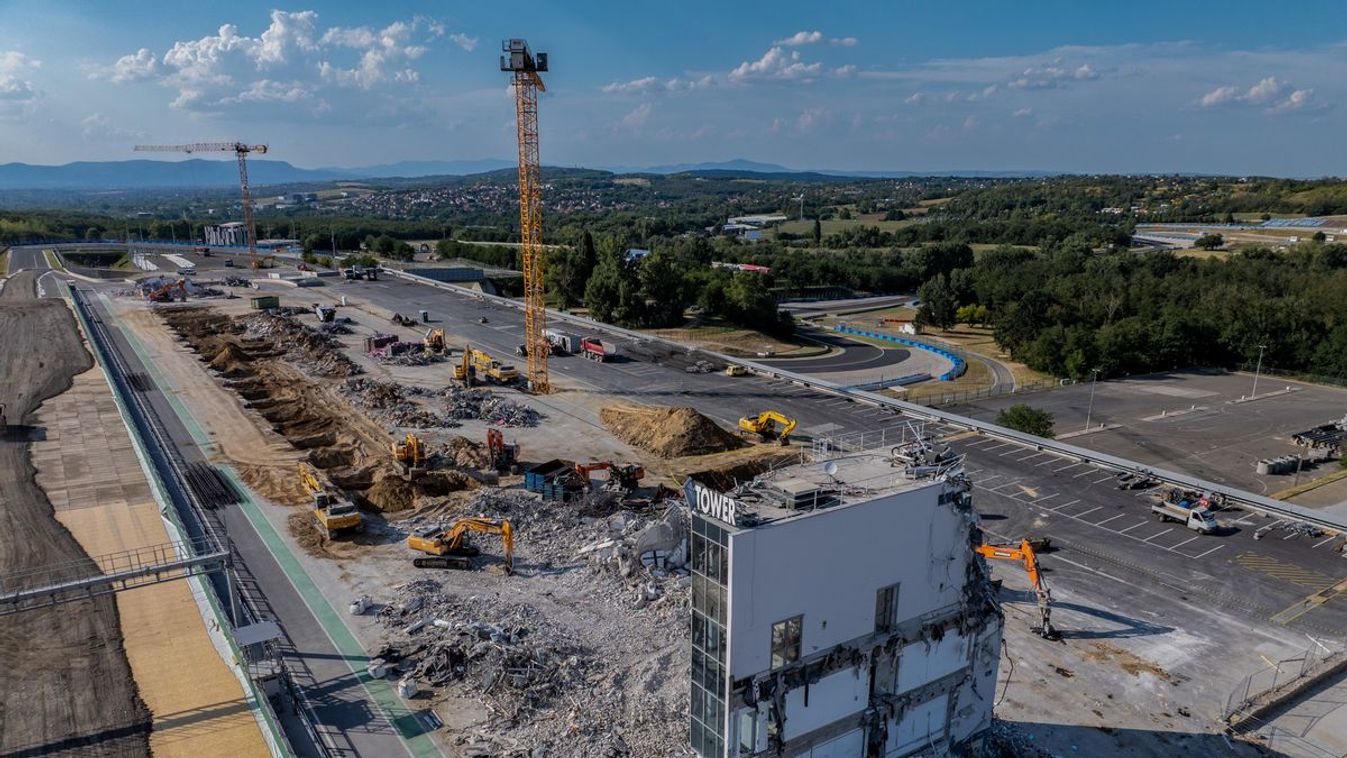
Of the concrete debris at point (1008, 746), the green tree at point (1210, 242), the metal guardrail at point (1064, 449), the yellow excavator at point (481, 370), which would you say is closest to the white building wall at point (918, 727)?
the concrete debris at point (1008, 746)

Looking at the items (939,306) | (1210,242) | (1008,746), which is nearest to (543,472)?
(1008,746)

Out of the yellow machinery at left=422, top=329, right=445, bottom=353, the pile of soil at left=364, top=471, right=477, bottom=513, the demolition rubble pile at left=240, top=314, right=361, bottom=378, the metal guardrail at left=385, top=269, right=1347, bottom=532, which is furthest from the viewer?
the yellow machinery at left=422, top=329, right=445, bottom=353

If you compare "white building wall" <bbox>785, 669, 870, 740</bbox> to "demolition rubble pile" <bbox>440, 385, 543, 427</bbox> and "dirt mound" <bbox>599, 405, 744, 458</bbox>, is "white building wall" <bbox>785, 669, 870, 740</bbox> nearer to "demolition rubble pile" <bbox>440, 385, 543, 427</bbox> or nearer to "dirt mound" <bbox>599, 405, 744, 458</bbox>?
"dirt mound" <bbox>599, 405, 744, 458</bbox>

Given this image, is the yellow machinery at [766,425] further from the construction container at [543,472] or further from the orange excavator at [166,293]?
the orange excavator at [166,293]

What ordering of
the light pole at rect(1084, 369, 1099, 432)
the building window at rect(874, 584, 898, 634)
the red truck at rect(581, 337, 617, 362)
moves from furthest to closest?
1. the red truck at rect(581, 337, 617, 362)
2. the light pole at rect(1084, 369, 1099, 432)
3. the building window at rect(874, 584, 898, 634)

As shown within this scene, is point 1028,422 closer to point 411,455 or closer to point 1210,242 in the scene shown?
point 411,455

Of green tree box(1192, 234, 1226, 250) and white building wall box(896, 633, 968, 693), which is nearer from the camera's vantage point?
white building wall box(896, 633, 968, 693)

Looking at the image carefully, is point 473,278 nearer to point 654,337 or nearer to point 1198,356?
point 654,337

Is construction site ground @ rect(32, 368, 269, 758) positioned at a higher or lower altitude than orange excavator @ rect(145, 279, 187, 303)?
lower

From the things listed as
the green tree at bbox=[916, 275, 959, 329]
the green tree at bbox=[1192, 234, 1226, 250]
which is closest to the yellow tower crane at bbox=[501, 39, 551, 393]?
the green tree at bbox=[916, 275, 959, 329]
